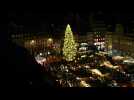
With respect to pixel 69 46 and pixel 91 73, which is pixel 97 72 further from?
pixel 69 46

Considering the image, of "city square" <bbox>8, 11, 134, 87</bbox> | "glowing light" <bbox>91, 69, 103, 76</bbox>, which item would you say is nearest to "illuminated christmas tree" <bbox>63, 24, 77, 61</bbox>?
"city square" <bbox>8, 11, 134, 87</bbox>

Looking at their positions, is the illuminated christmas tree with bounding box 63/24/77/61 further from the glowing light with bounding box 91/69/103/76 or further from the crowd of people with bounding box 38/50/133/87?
Answer: the glowing light with bounding box 91/69/103/76

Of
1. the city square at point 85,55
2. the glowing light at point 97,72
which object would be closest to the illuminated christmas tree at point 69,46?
the city square at point 85,55

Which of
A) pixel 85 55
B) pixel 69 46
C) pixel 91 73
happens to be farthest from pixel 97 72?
pixel 69 46

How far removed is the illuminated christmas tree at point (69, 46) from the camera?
7.88 feet

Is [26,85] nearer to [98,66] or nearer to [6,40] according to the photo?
[6,40]

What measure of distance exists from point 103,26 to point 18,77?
1.32 meters

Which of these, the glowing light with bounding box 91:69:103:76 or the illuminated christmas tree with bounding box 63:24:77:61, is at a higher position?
the illuminated christmas tree with bounding box 63:24:77:61

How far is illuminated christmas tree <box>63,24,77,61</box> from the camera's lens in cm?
240

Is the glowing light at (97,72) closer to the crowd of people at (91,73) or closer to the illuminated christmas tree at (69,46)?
the crowd of people at (91,73)

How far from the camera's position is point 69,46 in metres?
2.42

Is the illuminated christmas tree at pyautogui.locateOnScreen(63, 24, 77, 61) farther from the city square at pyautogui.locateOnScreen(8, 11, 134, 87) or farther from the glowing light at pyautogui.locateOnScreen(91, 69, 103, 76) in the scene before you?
the glowing light at pyautogui.locateOnScreen(91, 69, 103, 76)

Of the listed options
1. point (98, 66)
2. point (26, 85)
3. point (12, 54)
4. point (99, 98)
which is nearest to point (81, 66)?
point (98, 66)

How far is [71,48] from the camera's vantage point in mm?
2439
